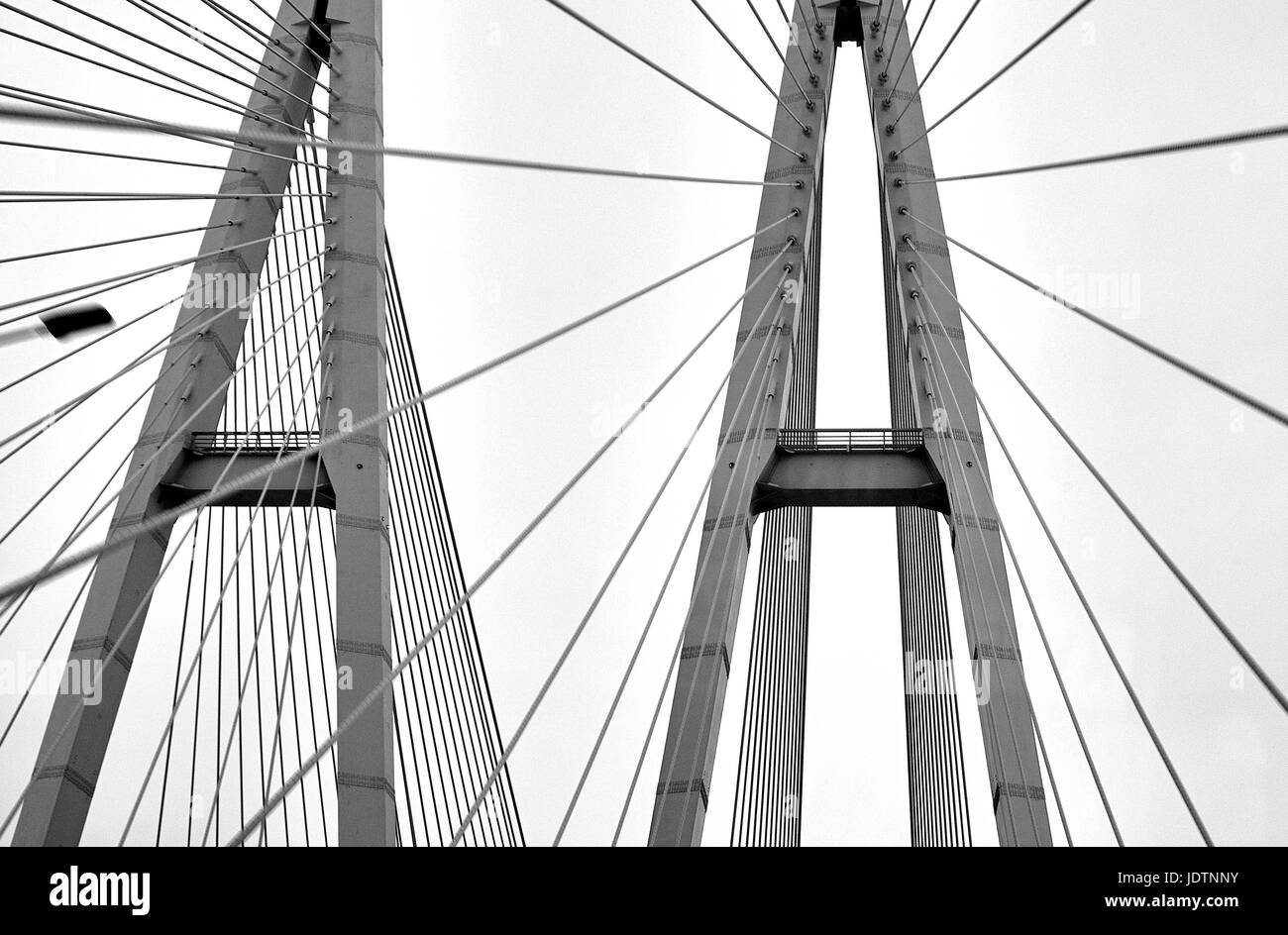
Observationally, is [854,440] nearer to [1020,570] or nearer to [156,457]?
[1020,570]

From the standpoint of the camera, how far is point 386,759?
9.98 metres

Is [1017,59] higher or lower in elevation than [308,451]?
higher

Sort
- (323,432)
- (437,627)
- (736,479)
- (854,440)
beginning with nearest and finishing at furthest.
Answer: (437,627) → (323,432) → (736,479) → (854,440)

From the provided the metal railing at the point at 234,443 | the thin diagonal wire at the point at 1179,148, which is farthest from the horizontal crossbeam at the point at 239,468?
the thin diagonal wire at the point at 1179,148

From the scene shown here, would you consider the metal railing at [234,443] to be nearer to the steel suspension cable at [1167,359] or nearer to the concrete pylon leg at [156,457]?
the concrete pylon leg at [156,457]

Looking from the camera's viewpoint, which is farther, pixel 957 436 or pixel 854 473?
pixel 854 473

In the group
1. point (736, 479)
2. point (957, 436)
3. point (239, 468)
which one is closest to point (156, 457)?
point (239, 468)

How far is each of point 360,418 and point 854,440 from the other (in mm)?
4113

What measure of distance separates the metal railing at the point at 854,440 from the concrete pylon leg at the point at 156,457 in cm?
453

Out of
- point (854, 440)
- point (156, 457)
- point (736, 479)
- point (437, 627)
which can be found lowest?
point (437, 627)

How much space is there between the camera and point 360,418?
35.4 feet

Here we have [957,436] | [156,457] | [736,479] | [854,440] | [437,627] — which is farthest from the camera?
[854,440]
